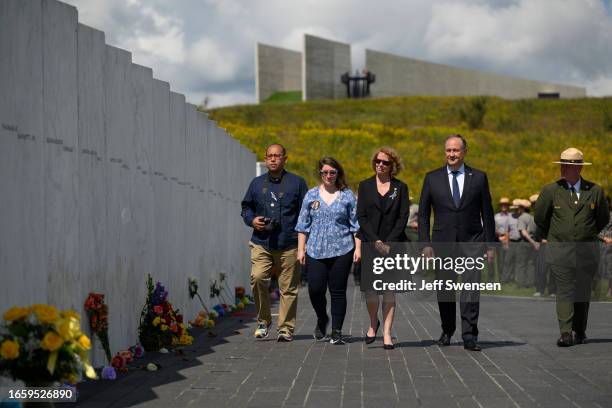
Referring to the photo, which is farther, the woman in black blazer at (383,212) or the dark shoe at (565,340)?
the woman in black blazer at (383,212)

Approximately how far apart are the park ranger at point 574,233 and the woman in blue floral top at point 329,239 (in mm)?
2149

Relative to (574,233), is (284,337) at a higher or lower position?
lower

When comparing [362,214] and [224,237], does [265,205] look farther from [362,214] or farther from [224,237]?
[224,237]

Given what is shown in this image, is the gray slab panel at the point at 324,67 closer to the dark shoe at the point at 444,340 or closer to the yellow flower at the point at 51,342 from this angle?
the dark shoe at the point at 444,340

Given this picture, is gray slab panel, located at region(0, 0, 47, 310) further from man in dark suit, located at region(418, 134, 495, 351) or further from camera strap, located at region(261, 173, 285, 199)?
camera strap, located at region(261, 173, 285, 199)

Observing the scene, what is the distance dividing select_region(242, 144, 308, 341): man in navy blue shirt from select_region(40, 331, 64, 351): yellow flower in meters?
6.13

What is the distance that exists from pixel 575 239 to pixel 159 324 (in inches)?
177

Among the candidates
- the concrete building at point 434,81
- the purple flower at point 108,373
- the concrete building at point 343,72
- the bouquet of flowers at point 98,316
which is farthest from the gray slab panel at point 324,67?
the purple flower at point 108,373

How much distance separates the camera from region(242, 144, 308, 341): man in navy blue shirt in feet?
39.8

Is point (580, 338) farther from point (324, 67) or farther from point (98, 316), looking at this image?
point (324, 67)

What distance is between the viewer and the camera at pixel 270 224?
39.7 ft

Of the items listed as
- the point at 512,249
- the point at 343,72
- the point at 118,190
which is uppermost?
the point at 343,72

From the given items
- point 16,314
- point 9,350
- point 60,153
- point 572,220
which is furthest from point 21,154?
point 572,220

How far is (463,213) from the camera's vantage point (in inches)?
442
